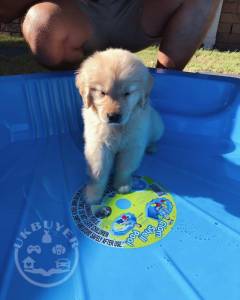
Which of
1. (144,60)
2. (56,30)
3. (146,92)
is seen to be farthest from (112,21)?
(144,60)

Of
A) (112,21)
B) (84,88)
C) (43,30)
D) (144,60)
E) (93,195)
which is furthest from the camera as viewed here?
(144,60)

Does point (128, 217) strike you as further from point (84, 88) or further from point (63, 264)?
point (84, 88)

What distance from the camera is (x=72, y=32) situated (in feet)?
6.55

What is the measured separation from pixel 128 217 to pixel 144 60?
86.1 inches

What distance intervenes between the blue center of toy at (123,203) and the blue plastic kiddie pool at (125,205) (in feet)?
0.03

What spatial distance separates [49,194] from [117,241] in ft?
1.22

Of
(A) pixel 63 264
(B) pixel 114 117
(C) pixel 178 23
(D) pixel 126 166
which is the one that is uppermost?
(C) pixel 178 23

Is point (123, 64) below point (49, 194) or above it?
above

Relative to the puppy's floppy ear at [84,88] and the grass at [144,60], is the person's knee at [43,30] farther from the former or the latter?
the grass at [144,60]

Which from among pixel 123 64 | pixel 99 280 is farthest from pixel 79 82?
pixel 99 280

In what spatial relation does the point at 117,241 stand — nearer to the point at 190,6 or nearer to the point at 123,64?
the point at 123,64

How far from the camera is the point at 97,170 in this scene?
4.92 feet

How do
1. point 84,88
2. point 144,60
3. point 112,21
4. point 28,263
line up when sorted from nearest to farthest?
point 28,263, point 84,88, point 112,21, point 144,60

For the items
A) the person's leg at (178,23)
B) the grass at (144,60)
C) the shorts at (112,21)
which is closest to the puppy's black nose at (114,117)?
the shorts at (112,21)
